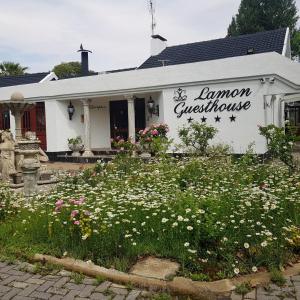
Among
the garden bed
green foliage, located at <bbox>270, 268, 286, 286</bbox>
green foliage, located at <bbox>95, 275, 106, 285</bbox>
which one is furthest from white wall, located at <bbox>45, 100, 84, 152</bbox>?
green foliage, located at <bbox>270, 268, 286, 286</bbox>

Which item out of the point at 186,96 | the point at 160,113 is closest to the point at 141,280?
the point at 186,96

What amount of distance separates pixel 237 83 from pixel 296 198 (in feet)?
29.5

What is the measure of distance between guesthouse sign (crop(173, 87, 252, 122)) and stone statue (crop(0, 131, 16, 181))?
691 centimetres

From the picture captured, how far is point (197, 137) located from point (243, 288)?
10.3 metres

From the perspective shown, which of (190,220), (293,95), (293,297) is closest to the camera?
(293,297)

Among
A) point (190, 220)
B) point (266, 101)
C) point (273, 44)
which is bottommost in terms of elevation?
point (190, 220)

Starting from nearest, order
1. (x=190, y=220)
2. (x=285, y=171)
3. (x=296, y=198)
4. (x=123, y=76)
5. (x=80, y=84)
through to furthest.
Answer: (x=190, y=220) < (x=296, y=198) < (x=285, y=171) < (x=123, y=76) < (x=80, y=84)

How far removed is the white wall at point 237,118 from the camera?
1364 cm

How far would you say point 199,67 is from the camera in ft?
47.8

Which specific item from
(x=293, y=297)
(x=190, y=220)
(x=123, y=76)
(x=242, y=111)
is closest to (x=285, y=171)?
(x=190, y=220)

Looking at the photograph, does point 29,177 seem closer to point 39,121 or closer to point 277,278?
point 277,278

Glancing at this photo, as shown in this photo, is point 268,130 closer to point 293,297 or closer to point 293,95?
point 293,297

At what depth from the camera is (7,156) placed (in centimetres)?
1059

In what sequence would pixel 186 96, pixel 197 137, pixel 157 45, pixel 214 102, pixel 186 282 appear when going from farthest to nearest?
pixel 157 45 < pixel 186 96 < pixel 214 102 < pixel 197 137 < pixel 186 282
